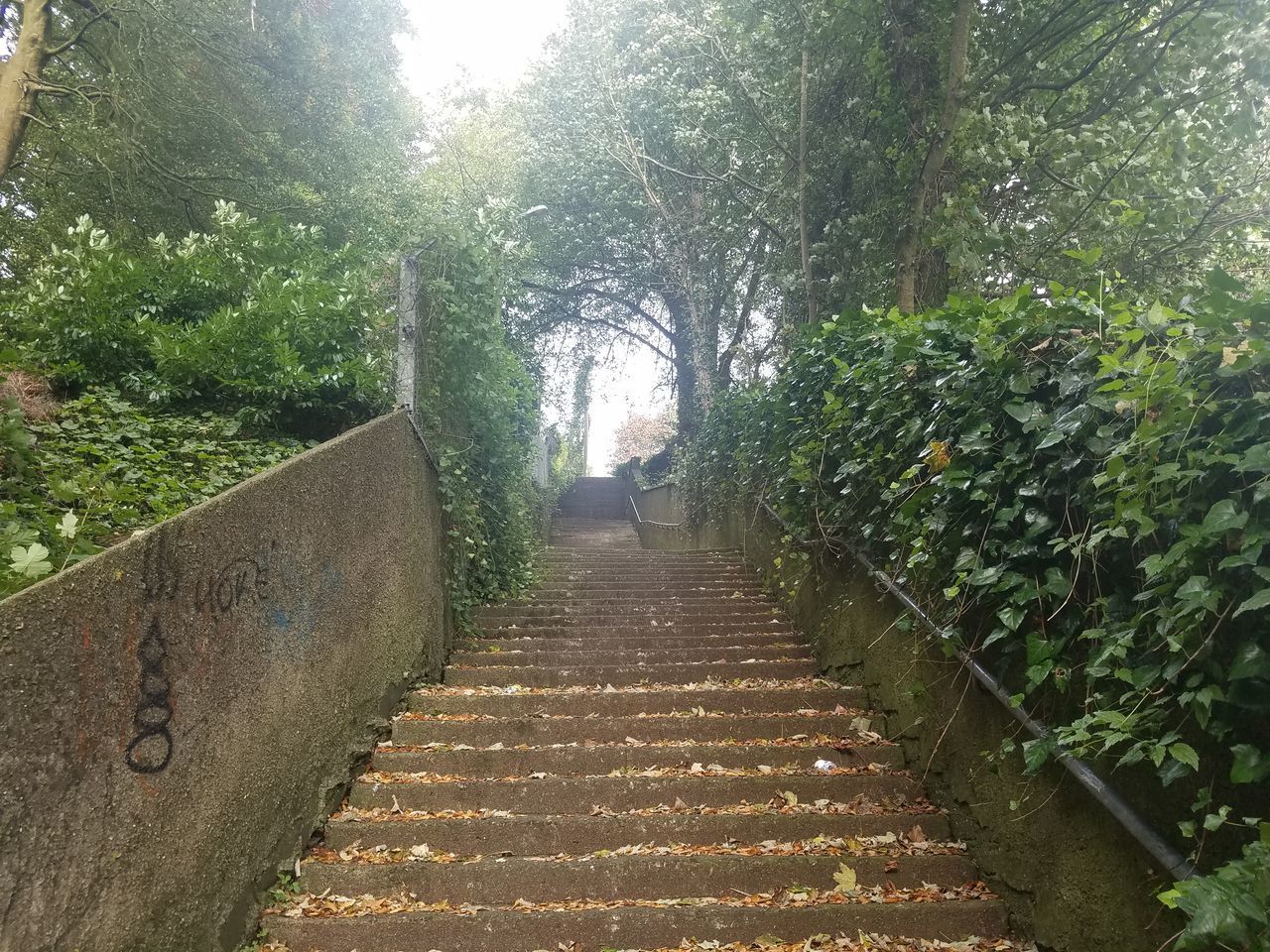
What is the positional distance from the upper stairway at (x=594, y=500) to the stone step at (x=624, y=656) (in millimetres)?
15918

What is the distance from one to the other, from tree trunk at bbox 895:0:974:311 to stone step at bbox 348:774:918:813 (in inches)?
155

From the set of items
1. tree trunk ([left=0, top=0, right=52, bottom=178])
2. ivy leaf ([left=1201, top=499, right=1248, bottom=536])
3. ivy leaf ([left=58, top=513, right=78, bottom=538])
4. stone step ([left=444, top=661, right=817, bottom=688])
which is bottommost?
stone step ([left=444, top=661, right=817, bottom=688])

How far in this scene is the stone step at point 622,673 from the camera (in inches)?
206

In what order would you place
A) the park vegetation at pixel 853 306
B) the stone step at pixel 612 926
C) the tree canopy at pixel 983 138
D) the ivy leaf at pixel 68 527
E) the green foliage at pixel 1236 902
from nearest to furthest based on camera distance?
1. the green foliage at pixel 1236 902
2. the park vegetation at pixel 853 306
3. the ivy leaf at pixel 68 527
4. the stone step at pixel 612 926
5. the tree canopy at pixel 983 138

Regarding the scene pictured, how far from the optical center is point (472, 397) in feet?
20.3

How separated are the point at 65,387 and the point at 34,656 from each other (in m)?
3.65

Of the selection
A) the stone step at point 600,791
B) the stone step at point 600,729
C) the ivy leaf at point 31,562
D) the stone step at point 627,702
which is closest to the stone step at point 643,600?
the stone step at point 627,702

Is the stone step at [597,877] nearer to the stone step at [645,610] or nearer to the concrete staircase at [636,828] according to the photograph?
the concrete staircase at [636,828]

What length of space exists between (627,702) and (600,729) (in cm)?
37

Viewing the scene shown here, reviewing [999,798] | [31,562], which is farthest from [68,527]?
[999,798]

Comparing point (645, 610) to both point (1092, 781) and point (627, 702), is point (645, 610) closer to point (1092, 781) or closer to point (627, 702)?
point (627, 702)

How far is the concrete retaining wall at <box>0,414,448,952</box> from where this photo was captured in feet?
6.29

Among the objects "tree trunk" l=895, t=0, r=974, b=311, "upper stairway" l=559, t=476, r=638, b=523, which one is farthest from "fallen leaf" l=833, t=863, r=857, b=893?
"upper stairway" l=559, t=476, r=638, b=523

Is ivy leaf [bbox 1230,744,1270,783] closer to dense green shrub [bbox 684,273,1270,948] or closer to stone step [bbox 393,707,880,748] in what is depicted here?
dense green shrub [bbox 684,273,1270,948]
